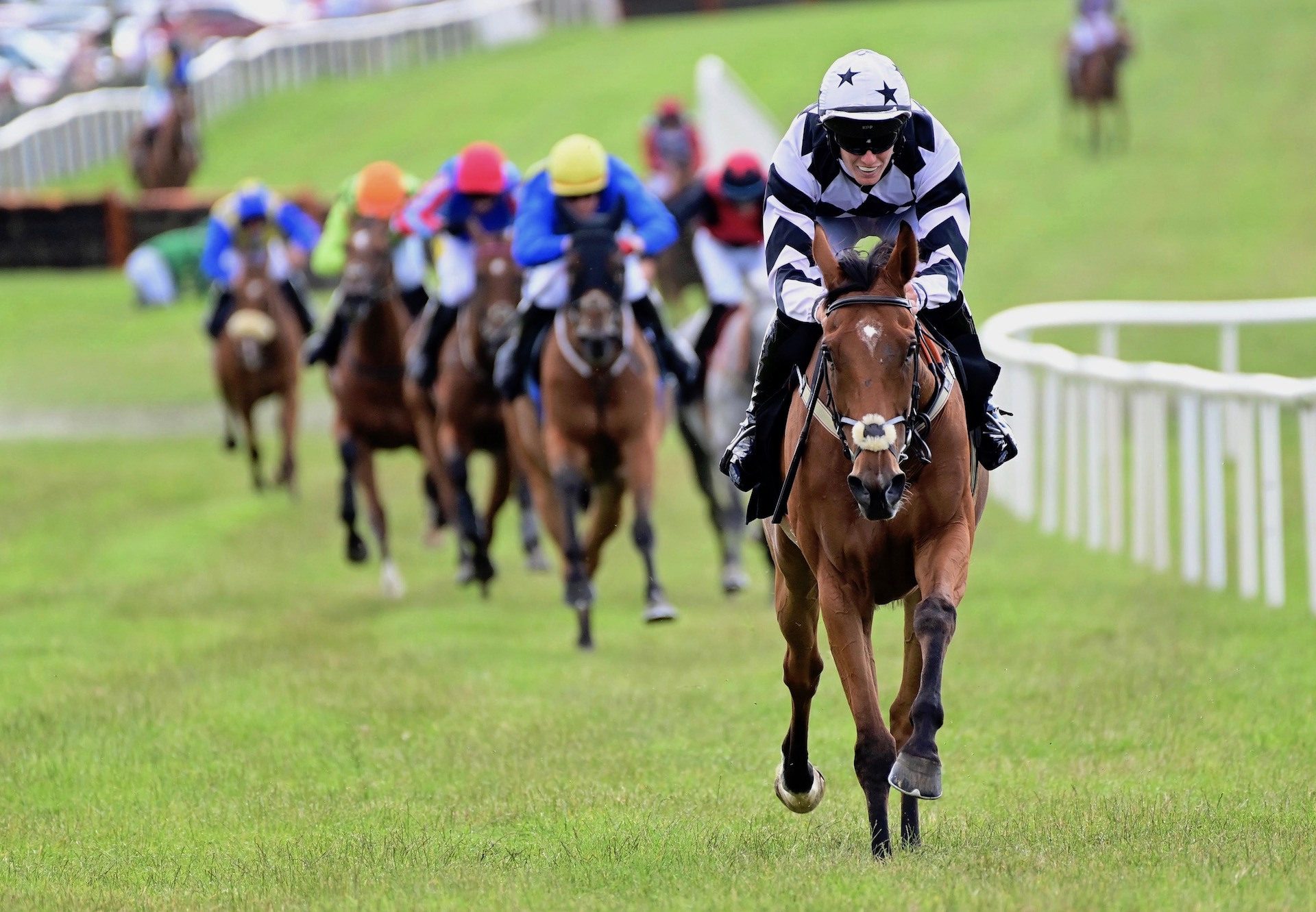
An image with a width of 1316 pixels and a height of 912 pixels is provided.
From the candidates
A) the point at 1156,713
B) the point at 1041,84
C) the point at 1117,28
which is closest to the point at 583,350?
the point at 1156,713

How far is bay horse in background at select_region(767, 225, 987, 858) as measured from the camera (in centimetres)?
514

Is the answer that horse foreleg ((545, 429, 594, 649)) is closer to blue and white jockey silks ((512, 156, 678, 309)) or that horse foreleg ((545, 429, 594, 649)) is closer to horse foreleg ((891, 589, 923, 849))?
blue and white jockey silks ((512, 156, 678, 309))

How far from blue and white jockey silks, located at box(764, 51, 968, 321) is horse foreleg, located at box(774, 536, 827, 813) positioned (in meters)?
0.89

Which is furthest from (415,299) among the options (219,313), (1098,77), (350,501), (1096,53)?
(1098,77)

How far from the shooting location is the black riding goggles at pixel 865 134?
5.71 metres

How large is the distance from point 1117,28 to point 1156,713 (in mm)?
22726

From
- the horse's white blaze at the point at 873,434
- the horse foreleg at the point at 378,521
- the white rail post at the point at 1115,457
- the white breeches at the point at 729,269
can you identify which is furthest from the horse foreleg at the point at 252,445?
the horse's white blaze at the point at 873,434

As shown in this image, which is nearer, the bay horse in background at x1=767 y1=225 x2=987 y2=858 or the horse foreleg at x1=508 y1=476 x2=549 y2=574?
the bay horse in background at x1=767 y1=225 x2=987 y2=858

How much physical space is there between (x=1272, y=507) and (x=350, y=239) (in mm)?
5468

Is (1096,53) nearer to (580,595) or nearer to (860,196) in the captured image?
(580,595)

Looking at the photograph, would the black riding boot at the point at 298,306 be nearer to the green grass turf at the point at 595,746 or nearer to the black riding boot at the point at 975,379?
the green grass turf at the point at 595,746

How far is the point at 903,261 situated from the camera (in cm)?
528

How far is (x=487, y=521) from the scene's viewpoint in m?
12.0

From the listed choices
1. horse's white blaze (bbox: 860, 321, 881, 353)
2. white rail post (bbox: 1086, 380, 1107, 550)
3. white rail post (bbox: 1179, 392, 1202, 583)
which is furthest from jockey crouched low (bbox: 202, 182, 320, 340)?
horse's white blaze (bbox: 860, 321, 881, 353)
